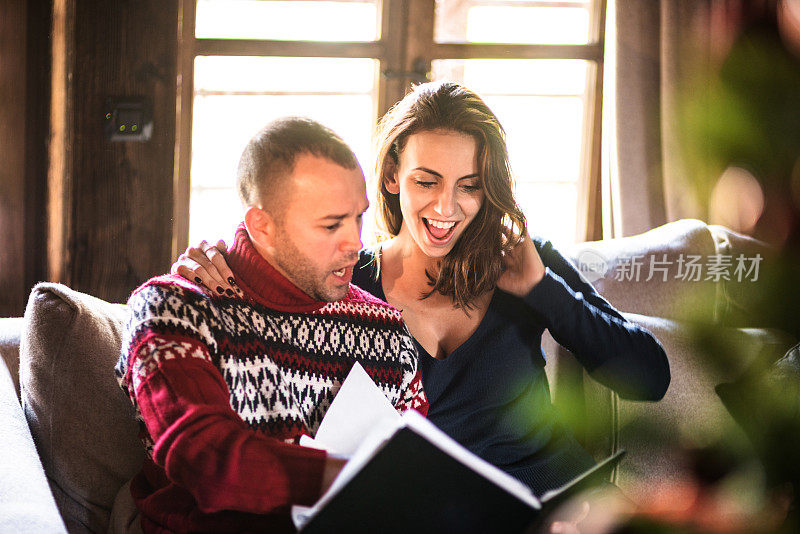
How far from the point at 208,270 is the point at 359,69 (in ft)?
4.70

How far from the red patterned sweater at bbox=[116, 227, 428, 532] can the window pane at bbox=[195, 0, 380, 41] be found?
4.18 ft

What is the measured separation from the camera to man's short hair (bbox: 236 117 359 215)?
3.67 ft

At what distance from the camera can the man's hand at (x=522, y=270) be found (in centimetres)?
150

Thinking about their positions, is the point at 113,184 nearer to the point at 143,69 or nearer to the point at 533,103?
the point at 143,69

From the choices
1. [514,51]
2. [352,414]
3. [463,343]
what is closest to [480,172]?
[463,343]

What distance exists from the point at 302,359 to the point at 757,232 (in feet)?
2.44

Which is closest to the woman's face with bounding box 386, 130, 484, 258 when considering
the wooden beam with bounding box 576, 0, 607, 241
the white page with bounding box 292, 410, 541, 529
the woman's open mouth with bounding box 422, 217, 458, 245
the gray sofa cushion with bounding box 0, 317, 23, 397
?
the woman's open mouth with bounding box 422, 217, 458, 245

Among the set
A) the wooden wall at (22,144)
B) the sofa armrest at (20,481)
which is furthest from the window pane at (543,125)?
the sofa armrest at (20,481)

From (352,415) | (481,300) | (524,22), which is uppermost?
(524,22)

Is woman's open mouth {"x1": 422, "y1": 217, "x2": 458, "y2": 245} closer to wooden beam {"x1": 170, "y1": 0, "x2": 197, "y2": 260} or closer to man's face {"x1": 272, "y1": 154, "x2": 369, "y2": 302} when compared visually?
man's face {"x1": 272, "y1": 154, "x2": 369, "y2": 302}

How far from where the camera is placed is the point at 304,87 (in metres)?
2.42

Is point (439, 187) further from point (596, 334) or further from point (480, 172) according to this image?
point (596, 334)

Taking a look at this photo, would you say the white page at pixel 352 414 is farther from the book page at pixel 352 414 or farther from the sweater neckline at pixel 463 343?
the sweater neckline at pixel 463 343

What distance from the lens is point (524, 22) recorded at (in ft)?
8.46
